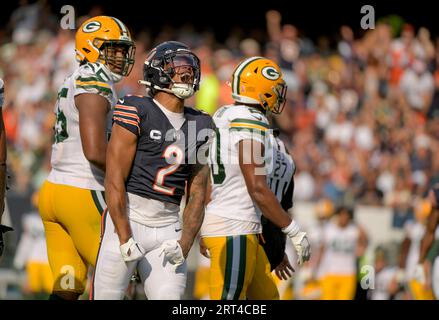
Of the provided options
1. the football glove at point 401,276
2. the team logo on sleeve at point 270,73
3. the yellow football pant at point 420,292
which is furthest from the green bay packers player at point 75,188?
the football glove at point 401,276

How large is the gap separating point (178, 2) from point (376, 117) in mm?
6228

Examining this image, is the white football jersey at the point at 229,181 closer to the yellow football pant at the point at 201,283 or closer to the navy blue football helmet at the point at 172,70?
the navy blue football helmet at the point at 172,70

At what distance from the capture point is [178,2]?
2034 centimetres

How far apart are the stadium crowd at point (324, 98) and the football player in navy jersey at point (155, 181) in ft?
25.6

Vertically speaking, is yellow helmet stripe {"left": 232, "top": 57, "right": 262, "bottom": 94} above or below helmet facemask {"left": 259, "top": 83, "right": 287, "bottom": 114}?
above

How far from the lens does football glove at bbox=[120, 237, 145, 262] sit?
5.54 m

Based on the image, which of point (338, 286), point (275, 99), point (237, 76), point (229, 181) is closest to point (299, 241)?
point (229, 181)

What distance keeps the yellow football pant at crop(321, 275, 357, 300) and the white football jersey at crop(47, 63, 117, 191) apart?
6.43 metres

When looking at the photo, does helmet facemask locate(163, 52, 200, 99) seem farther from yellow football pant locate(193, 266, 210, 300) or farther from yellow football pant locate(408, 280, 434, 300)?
yellow football pant locate(193, 266, 210, 300)

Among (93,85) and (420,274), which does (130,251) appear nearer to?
(93,85)

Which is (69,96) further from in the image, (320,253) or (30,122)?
(30,122)

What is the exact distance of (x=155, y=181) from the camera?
5.80 metres

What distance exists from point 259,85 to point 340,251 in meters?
6.05

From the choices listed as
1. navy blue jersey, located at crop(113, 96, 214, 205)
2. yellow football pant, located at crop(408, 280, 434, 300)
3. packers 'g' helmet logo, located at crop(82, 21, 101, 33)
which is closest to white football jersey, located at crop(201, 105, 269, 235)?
navy blue jersey, located at crop(113, 96, 214, 205)
